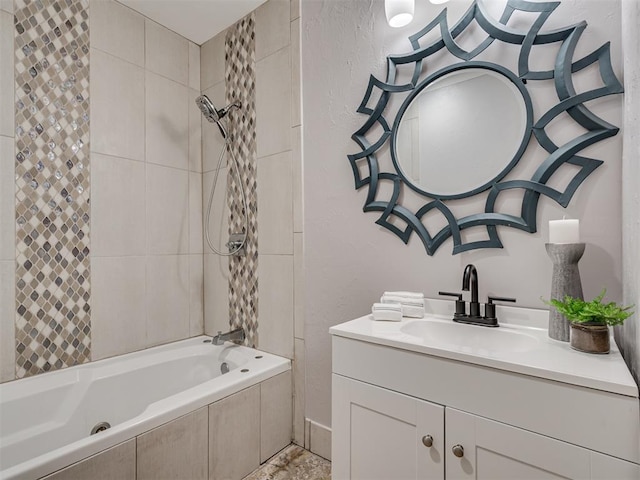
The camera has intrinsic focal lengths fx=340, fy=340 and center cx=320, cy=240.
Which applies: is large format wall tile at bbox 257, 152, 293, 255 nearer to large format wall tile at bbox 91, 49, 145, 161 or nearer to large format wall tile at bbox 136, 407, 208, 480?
large format wall tile at bbox 91, 49, 145, 161

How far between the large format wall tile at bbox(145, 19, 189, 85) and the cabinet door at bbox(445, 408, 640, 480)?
8.02 ft

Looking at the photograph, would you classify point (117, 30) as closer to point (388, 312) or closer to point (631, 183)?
point (388, 312)

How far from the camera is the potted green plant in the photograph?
88 cm

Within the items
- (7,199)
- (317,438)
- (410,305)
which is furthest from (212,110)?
(317,438)

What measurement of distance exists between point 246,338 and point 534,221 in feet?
5.50

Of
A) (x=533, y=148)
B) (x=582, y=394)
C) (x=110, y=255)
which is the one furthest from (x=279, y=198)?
(x=582, y=394)

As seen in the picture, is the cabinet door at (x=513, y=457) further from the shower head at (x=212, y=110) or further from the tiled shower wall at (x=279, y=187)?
the shower head at (x=212, y=110)

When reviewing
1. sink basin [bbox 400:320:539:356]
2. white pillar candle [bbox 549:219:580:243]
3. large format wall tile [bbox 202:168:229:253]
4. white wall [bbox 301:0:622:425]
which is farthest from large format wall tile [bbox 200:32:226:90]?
white pillar candle [bbox 549:219:580:243]

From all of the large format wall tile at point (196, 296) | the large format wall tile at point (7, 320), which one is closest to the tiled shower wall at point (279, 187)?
the large format wall tile at point (196, 296)

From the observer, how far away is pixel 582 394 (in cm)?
78

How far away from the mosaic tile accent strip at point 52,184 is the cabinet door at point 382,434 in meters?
1.50

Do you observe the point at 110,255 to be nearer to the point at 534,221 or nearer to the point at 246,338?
the point at 246,338

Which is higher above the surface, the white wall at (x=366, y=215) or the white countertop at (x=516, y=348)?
the white wall at (x=366, y=215)

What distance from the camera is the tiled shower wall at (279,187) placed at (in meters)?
1.87
